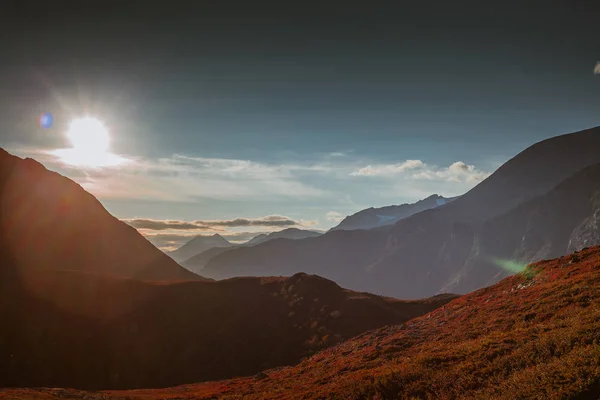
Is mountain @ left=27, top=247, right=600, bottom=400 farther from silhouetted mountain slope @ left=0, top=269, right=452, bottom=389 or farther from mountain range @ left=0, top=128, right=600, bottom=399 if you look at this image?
silhouetted mountain slope @ left=0, top=269, right=452, bottom=389

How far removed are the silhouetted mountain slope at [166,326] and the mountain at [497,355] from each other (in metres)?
43.1

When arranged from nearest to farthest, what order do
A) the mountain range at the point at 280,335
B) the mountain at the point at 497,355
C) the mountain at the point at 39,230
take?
the mountain at the point at 497,355, the mountain range at the point at 280,335, the mountain at the point at 39,230

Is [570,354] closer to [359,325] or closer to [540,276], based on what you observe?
[540,276]

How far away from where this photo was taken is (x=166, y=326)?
100188mm

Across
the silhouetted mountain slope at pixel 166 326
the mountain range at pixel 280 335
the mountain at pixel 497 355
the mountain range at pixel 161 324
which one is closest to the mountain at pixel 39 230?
the mountain range at pixel 280 335

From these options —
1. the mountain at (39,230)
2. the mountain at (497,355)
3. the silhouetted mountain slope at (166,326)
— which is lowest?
the silhouetted mountain slope at (166,326)

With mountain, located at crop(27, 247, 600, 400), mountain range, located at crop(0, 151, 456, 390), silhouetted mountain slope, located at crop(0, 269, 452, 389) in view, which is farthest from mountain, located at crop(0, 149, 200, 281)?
mountain, located at crop(27, 247, 600, 400)

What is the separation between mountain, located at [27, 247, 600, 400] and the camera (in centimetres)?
1689

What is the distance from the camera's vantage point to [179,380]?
8362 cm

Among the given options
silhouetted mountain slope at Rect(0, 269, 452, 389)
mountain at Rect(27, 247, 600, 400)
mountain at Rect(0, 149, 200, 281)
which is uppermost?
mountain at Rect(0, 149, 200, 281)

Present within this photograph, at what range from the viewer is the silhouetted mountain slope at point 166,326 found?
83.4m

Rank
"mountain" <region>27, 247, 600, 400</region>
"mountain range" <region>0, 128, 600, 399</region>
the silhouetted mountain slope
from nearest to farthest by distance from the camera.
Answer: "mountain" <region>27, 247, 600, 400</region> → "mountain range" <region>0, 128, 600, 399</region> → the silhouetted mountain slope

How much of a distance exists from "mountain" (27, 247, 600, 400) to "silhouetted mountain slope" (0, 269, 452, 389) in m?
43.1

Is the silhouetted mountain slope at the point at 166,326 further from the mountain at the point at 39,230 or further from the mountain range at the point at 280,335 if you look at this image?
the mountain at the point at 39,230
